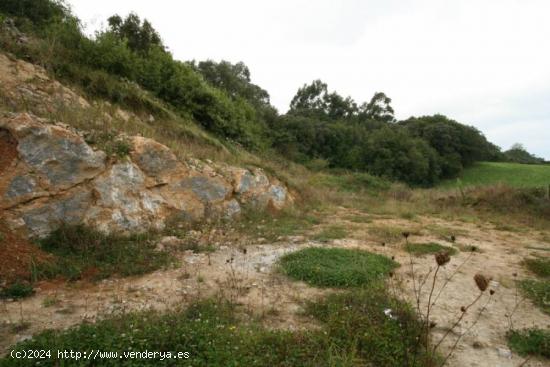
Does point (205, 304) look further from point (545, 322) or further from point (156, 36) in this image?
point (156, 36)

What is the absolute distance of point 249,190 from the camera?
31.6ft

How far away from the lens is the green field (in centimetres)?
2361

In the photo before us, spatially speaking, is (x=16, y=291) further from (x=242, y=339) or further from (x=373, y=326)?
(x=373, y=326)

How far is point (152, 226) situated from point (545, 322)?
6741 mm

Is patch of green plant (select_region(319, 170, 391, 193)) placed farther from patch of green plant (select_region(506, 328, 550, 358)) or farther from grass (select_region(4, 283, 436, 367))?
grass (select_region(4, 283, 436, 367))

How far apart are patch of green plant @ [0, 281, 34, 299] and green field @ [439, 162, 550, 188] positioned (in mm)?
24055

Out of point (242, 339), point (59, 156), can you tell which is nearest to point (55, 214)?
point (59, 156)

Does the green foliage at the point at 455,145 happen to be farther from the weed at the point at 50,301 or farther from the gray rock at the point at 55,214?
the weed at the point at 50,301

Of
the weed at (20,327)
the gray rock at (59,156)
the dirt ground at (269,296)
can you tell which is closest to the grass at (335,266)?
the dirt ground at (269,296)

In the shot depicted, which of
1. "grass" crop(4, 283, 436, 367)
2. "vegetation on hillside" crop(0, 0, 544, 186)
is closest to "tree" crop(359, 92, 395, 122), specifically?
"vegetation on hillside" crop(0, 0, 544, 186)

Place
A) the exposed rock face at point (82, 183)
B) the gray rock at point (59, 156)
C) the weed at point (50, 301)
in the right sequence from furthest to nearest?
the gray rock at point (59, 156)
the exposed rock face at point (82, 183)
the weed at point (50, 301)

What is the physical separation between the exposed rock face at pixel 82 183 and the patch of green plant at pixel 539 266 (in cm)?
726

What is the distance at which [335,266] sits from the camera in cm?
537

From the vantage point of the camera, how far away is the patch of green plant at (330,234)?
7.61m
